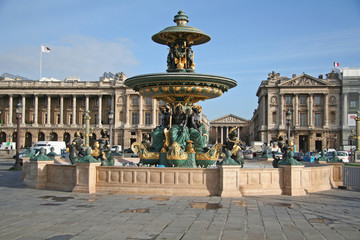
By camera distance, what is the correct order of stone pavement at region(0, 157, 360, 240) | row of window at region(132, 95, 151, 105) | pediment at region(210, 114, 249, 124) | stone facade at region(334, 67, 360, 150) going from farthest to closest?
pediment at region(210, 114, 249, 124), row of window at region(132, 95, 151, 105), stone facade at region(334, 67, 360, 150), stone pavement at region(0, 157, 360, 240)

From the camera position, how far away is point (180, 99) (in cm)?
1558

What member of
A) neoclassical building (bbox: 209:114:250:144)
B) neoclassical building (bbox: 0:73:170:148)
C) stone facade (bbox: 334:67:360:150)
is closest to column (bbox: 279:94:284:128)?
stone facade (bbox: 334:67:360:150)

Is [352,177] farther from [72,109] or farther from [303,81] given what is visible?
[72,109]

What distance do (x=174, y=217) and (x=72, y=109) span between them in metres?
84.1

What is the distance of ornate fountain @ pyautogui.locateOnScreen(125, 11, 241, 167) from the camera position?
1426cm

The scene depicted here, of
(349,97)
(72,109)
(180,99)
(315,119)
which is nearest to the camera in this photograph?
(180,99)

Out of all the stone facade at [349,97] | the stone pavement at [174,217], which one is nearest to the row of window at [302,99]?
the stone facade at [349,97]

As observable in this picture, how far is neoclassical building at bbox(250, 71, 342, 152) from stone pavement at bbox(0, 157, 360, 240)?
72692 millimetres

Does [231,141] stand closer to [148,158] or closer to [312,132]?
[148,158]

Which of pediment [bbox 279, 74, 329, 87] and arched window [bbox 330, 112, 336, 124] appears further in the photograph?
pediment [bbox 279, 74, 329, 87]

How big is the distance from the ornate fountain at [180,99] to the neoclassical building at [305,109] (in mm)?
67856

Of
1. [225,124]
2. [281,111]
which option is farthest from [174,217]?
[225,124]

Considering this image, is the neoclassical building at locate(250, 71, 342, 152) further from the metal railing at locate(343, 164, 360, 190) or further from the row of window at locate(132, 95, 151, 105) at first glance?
the metal railing at locate(343, 164, 360, 190)

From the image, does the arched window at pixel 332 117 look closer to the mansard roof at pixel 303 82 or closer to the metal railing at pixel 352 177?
the mansard roof at pixel 303 82
